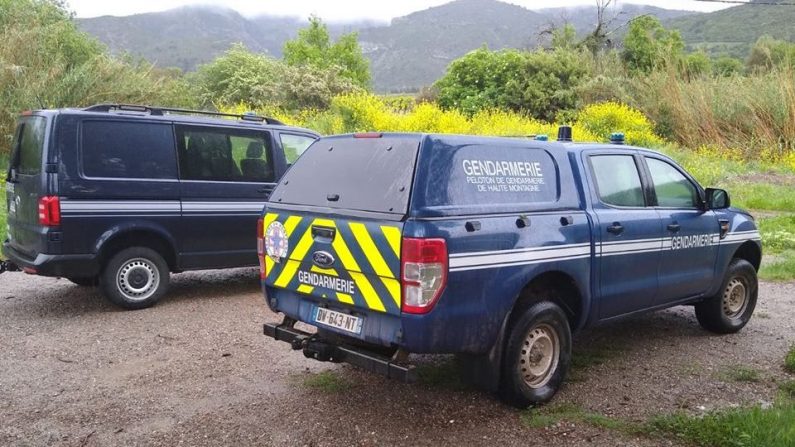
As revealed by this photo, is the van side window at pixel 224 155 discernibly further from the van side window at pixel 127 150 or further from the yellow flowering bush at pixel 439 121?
the yellow flowering bush at pixel 439 121

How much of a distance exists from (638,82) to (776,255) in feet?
56.2

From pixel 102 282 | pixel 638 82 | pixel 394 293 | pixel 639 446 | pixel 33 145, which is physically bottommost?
pixel 639 446

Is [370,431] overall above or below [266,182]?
below

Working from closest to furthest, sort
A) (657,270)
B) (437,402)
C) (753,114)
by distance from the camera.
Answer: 1. (437,402)
2. (657,270)
3. (753,114)

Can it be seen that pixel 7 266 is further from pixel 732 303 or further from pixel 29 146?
pixel 732 303

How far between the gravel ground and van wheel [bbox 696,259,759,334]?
13cm

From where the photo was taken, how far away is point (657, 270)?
17.8 ft

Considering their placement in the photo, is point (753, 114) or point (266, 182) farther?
point (753, 114)

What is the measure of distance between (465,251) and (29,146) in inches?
198

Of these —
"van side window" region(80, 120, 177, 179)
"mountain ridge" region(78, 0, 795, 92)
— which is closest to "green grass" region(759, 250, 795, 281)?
"van side window" region(80, 120, 177, 179)

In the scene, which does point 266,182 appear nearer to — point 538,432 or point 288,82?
point 538,432

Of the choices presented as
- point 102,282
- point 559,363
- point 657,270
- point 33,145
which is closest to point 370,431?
point 559,363

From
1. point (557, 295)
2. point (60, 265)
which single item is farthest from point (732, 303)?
point (60, 265)

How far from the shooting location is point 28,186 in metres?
6.64
